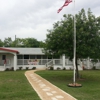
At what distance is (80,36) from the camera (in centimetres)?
1367

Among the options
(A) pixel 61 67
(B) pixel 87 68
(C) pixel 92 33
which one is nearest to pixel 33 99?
(C) pixel 92 33

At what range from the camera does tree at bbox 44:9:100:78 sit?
13.7m

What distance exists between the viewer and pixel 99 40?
1410 cm

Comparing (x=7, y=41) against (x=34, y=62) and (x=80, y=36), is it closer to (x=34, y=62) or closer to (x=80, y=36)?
(x=34, y=62)

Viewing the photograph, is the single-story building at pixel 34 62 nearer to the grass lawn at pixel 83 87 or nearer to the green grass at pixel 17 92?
the grass lawn at pixel 83 87

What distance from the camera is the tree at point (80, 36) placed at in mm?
13734

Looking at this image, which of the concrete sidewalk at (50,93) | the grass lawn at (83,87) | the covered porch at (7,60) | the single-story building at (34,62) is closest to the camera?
the concrete sidewalk at (50,93)

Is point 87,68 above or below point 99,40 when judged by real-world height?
below

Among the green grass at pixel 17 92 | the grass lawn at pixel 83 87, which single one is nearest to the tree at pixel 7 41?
the grass lawn at pixel 83 87

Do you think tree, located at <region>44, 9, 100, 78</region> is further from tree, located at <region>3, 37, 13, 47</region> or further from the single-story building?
tree, located at <region>3, 37, 13, 47</region>

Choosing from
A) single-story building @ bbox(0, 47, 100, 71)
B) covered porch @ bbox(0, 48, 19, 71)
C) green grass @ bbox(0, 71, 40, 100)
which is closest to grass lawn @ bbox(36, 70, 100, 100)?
green grass @ bbox(0, 71, 40, 100)

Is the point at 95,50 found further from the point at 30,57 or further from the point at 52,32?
the point at 30,57

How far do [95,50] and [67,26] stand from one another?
283 centimetres

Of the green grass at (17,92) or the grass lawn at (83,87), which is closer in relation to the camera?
the green grass at (17,92)
